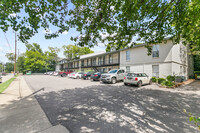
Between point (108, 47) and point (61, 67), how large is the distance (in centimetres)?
5050

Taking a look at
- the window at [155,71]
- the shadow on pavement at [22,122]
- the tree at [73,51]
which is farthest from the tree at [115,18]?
the tree at [73,51]

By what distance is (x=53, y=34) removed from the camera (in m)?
6.00

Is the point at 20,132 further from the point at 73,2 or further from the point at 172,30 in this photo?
the point at 172,30

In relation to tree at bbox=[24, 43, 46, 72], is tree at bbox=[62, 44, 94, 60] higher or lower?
higher

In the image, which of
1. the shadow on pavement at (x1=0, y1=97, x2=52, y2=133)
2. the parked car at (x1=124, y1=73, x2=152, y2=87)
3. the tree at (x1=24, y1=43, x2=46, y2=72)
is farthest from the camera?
the tree at (x1=24, y1=43, x2=46, y2=72)

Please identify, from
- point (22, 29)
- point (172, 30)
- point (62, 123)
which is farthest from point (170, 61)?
point (22, 29)

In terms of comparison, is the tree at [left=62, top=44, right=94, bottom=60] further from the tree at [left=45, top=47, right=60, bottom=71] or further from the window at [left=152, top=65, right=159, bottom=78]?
the window at [left=152, top=65, right=159, bottom=78]

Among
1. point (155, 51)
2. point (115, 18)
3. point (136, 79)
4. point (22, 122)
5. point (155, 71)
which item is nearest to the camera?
point (22, 122)

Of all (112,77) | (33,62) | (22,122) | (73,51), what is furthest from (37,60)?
(22,122)

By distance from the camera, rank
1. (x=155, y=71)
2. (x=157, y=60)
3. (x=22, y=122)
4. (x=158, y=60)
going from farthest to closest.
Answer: (x=155, y=71), (x=157, y=60), (x=158, y=60), (x=22, y=122)

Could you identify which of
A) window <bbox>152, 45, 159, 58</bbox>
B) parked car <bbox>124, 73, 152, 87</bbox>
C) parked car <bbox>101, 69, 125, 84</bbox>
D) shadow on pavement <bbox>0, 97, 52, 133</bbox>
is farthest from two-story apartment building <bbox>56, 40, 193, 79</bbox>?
shadow on pavement <bbox>0, 97, 52, 133</bbox>

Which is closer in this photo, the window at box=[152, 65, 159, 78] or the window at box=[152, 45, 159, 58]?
the window at box=[152, 65, 159, 78]

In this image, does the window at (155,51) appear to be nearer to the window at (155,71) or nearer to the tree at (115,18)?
the window at (155,71)

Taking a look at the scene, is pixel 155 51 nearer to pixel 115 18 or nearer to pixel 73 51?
pixel 115 18
